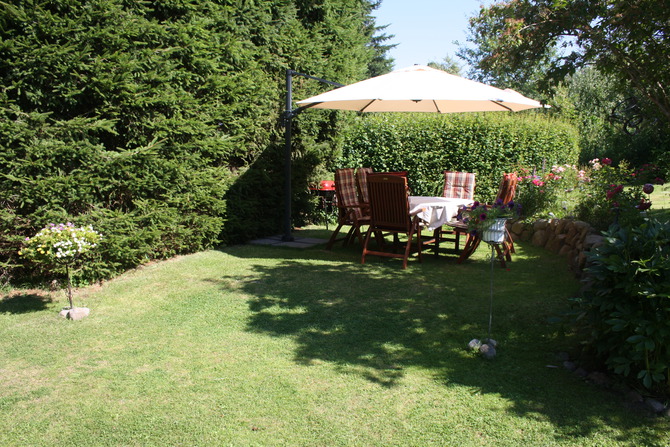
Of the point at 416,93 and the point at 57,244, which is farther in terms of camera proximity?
the point at 416,93

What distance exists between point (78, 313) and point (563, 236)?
5.93m

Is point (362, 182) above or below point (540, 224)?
above

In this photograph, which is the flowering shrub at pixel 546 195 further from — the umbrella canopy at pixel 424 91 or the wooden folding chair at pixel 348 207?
the wooden folding chair at pixel 348 207

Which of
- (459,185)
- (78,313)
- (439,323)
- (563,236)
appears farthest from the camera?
(459,185)

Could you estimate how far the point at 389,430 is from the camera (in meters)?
2.74

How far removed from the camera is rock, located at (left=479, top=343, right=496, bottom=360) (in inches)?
141

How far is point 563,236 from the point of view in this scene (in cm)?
700

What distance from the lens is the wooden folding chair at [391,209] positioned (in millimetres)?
6379

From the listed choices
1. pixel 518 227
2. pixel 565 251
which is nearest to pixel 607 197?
pixel 565 251

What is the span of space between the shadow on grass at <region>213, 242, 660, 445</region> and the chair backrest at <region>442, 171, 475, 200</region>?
1748 mm

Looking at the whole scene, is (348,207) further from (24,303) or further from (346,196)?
(24,303)

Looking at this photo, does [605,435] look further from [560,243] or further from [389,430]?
[560,243]

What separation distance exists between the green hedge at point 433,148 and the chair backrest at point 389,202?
3.50 m

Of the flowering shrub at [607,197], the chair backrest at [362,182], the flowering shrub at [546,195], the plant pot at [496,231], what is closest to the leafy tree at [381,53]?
the flowering shrub at [546,195]
